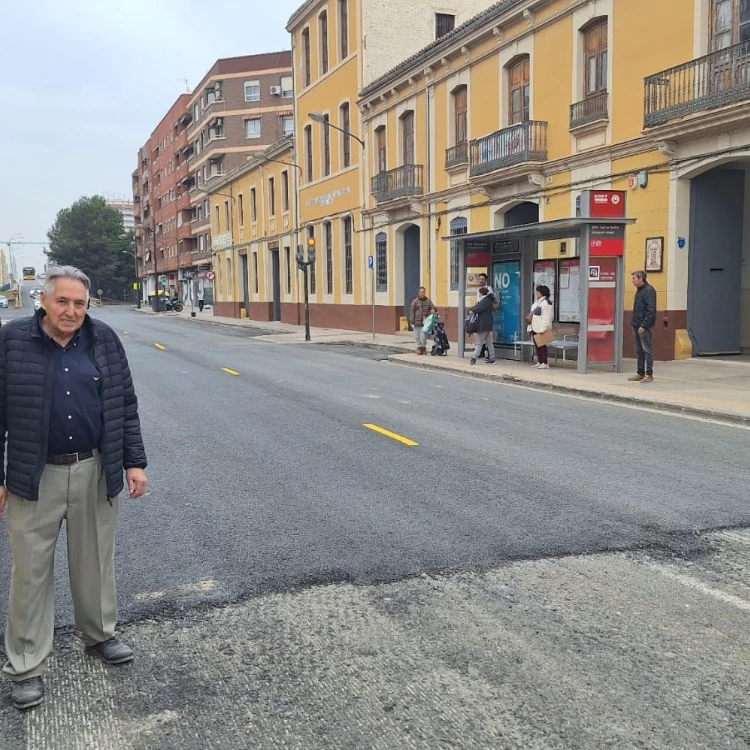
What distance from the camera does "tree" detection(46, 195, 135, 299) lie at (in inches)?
4254

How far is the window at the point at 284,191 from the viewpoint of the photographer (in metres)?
42.4

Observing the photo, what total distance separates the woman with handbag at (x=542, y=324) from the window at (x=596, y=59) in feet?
19.1

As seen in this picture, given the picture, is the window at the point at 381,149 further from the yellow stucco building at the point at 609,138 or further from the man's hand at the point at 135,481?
the man's hand at the point at 135,481

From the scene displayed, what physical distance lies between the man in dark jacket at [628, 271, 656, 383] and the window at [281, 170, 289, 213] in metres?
31.1

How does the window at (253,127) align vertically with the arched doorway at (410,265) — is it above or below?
above

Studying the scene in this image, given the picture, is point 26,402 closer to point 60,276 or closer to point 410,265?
point 60,276

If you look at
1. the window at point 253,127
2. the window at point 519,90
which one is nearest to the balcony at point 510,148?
the window at point 519,90

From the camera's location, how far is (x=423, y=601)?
173 inches

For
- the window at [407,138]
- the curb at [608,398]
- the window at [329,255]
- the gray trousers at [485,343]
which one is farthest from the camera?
the window at [329,255]

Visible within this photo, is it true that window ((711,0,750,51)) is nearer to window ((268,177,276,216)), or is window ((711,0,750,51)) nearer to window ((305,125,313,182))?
window ((305,125,313,182))

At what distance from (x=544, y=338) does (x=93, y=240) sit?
337ft

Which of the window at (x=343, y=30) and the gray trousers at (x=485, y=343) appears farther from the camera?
the window at (x=343, y=30)

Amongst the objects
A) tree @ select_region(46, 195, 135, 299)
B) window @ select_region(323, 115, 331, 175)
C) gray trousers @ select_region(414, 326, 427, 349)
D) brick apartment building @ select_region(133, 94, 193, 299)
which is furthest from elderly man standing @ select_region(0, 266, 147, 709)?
tree @ select_region(46, 195, 135, 299)

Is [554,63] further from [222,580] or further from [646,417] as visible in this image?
[222,580]
